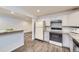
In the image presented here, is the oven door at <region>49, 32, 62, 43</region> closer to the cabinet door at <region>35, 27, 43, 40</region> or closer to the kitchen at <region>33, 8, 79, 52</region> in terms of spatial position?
the kitchen at <region>33, 8, 79, 52</region>

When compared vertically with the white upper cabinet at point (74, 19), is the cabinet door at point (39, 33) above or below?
below

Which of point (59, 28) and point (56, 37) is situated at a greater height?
point (59, 28)

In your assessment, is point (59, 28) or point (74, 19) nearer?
point (74, 19)

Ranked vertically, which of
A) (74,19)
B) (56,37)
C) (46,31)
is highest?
(74,19)

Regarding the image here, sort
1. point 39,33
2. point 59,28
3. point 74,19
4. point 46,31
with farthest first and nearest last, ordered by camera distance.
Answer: point 39,33
point 46,31
point 59,28
point 74,19

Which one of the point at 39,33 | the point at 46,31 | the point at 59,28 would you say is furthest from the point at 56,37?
the point at 39,33

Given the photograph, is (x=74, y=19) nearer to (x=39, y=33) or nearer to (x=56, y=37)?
(x=56, y=37)

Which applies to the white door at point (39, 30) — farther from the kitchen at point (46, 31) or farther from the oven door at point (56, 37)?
the oven door at point (56, 37)

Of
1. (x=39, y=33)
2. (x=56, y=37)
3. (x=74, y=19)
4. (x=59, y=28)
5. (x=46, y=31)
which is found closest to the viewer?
(x=74, y=19)

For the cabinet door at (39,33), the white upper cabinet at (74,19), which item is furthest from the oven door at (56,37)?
the cabinet door at (39,33)
